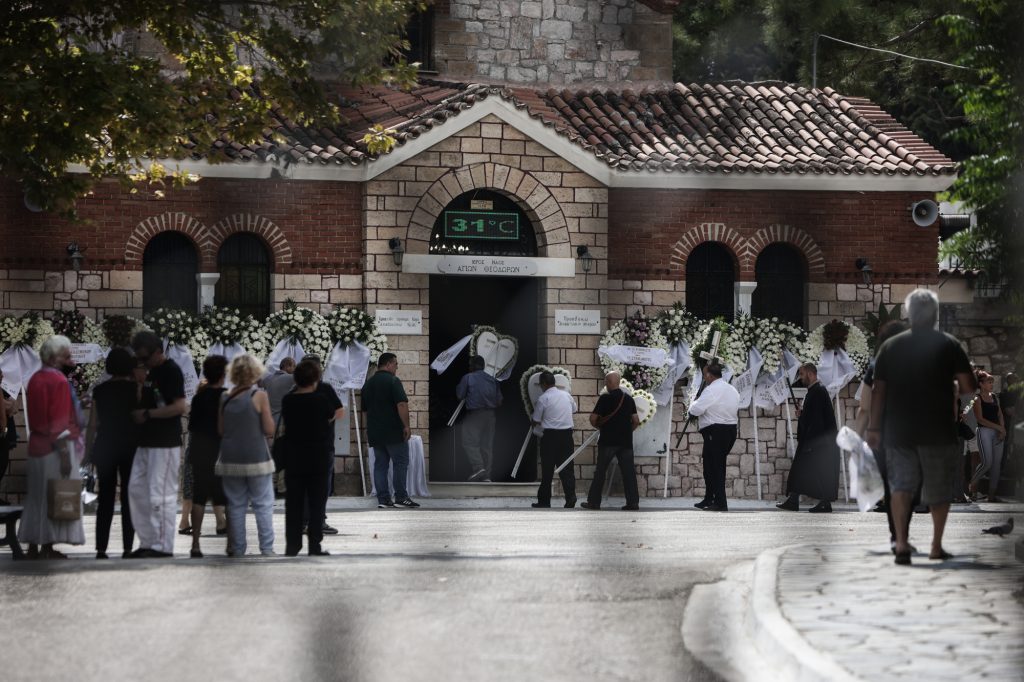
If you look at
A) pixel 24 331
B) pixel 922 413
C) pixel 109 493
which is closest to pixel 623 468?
pixel 24 331

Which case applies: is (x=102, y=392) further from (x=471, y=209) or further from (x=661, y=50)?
(x=661, y=50)

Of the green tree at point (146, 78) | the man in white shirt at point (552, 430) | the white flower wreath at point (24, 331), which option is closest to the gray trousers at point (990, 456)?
the man in white shirt at point (552, 430)

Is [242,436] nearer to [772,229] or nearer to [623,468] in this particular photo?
[623,468]

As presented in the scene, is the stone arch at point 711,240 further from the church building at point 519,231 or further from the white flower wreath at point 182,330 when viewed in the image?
the white flower wreath at point 182,330

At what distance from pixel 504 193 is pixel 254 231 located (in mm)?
3502

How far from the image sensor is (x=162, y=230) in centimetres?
2342

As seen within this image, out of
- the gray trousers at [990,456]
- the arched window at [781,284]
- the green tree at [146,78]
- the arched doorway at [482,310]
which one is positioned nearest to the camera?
the green tree at [146,78]

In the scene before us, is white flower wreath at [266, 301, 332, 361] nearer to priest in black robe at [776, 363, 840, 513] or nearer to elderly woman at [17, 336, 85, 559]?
priest in black robe at [776, 363, 840, 513]

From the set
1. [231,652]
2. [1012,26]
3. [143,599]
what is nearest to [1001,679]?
[231,652]

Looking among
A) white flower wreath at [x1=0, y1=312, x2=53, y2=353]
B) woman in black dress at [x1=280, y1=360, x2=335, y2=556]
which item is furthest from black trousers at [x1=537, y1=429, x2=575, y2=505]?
woman in black dress at [x1=280, y1=360, x2=335, y2=556]

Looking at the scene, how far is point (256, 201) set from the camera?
23609 mm

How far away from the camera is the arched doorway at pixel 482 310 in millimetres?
24219

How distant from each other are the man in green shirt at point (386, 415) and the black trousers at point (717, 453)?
3.61m

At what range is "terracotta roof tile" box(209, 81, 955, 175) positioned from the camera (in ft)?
78.6
